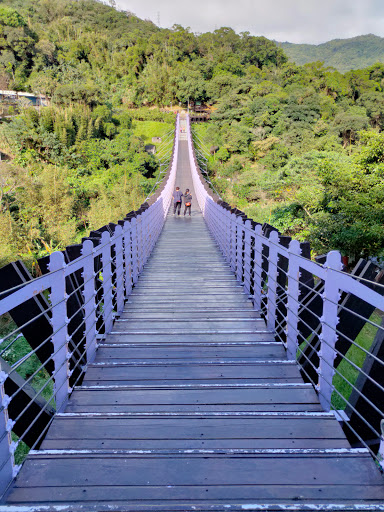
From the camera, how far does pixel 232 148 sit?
28.9m

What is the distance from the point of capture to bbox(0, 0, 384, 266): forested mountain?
10430mm

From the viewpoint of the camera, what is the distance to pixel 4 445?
1.37 m

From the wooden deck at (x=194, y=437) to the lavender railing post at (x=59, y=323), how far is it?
148mm

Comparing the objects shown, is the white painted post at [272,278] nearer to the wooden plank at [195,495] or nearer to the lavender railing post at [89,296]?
the lavender railing post at [89,296]

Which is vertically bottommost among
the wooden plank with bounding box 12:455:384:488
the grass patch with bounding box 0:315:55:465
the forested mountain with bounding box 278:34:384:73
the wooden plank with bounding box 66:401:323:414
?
the grass patch with bounding box 0:315:55:465

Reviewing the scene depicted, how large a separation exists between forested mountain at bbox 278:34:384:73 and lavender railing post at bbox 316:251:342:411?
10083cm

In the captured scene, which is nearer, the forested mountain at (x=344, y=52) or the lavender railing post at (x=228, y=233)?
the lavender railing post at (x=228, y=233)

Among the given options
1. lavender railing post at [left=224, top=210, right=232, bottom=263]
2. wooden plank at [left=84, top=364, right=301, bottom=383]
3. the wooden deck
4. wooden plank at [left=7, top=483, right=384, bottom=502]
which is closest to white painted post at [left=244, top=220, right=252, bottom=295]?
the wooden deck

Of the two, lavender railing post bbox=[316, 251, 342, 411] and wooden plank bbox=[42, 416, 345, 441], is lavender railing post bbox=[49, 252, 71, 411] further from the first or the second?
lavender railing post bbox=[316, 251, 342, 411]

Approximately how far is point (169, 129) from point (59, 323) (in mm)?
37031

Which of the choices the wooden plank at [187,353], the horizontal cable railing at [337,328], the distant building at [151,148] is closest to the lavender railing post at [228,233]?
the horizontal cable railing at [337,328]

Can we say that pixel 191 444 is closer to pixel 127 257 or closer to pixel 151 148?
pixel 127 257

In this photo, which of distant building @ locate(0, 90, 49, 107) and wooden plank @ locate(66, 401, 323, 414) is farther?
distant building @ locate(0, 90, 49, 107)

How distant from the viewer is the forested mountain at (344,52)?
309 feet
